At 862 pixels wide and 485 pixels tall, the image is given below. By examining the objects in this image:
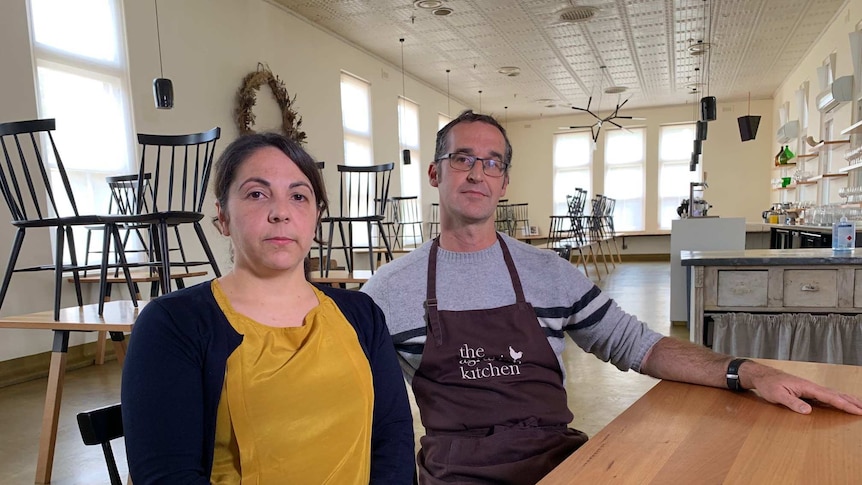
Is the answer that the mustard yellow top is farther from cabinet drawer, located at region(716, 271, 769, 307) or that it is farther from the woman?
cabinet drawer, located at region(716, 271, 769, 307)

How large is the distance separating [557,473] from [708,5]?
6.28m

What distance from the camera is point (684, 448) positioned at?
728 millimetres

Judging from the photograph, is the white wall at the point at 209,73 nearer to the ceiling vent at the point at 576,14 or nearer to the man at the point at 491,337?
the ceiling vent at the point at 576,14

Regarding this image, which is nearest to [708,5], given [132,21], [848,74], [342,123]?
[848,74]

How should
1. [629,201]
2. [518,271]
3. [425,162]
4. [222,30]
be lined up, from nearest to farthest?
[518,271] → [222,30] → [425,162] → [629,201]

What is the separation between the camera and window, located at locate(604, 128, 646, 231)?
36.5ft

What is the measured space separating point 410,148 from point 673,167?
593cm

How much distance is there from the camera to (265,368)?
0.79 meters

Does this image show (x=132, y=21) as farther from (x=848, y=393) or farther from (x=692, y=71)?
(x=692, y=71)

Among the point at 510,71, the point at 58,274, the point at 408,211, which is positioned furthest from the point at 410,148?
the point at 58,274

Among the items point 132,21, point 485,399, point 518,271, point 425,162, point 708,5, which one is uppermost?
point 708,5

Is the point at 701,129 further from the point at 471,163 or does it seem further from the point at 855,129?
the point at 471,163

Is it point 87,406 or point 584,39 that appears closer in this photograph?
point 87,406

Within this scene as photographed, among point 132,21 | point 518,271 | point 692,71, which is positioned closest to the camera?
point 518,271
